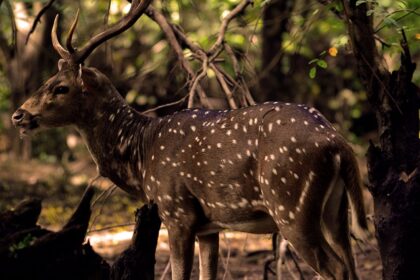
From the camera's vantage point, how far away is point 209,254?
6.27 metres

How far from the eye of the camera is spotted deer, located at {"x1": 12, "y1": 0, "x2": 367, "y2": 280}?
5145 mm

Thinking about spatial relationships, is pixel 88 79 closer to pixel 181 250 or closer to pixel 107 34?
pixel 107 34

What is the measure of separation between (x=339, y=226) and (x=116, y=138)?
194cm

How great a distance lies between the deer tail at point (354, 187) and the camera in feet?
16.8

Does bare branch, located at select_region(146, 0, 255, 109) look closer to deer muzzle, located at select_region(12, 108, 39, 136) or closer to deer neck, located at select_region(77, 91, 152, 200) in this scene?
deer neck, located at select_region(77, 91, 152, 200)

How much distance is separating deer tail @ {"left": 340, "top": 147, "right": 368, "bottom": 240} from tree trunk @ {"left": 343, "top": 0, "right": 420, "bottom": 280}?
Answer: 56 centimetres

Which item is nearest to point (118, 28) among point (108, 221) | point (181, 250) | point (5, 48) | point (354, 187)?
point (181, 250)

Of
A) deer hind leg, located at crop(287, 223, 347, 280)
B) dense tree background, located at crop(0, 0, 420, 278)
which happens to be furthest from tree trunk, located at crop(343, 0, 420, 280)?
dense tree background, located at crop(0, 0, 420, 278)

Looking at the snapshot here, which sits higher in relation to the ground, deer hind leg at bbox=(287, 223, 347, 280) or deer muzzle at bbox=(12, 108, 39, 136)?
deer muzzle at bbox=(12, 108, 39, 136)

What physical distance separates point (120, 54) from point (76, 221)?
11998 mm

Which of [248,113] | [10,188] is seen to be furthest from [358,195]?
[10,188]

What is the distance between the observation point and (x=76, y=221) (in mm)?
6945

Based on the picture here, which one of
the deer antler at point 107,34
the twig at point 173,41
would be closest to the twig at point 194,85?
the twig at point 173,41

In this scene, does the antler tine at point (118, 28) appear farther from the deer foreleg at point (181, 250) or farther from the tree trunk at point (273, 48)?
the tree trunk at point (273, 48)
